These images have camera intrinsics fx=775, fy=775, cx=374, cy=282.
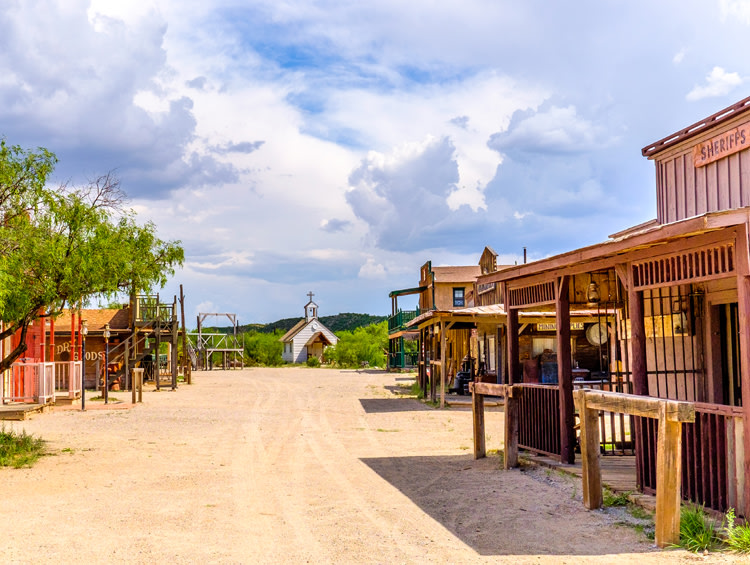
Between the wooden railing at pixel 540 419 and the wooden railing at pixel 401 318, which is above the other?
the wooden railing at pixel 401 318

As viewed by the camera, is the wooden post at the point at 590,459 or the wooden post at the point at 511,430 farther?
the wooden post at the point at 511,430

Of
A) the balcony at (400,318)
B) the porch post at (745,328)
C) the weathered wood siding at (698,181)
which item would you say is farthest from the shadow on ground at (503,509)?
the balcony at (400,318)

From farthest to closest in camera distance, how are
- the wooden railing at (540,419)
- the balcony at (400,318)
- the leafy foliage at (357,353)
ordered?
the leafy foliage at (357,353) < the balcony at (400,318) < the wooden railing at (540,419)


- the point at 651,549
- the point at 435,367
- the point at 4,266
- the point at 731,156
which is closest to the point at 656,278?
the point at 651,549

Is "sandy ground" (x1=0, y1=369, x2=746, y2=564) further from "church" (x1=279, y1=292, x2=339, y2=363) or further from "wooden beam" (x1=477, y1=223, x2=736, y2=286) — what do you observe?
"church" (x1=279, y1=292, x2=339, y2=363)

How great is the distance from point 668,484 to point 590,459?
57.3 inches

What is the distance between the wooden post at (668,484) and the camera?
21.1 feet

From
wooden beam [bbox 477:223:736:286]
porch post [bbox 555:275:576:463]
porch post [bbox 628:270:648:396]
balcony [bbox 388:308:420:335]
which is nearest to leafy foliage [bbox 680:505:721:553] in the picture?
porch post [bbox 628:270:648:396]

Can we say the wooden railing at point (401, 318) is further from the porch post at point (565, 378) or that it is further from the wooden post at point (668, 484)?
the wooden post at point (668, 484)

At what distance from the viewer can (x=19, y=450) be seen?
12859 millimetres

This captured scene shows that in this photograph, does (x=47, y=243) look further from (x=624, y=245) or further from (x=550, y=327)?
(x=550, y=327)

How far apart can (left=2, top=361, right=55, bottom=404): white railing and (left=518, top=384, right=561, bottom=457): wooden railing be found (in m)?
15.1

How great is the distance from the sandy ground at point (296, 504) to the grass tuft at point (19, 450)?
25 cm

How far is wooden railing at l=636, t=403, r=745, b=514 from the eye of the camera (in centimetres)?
670
